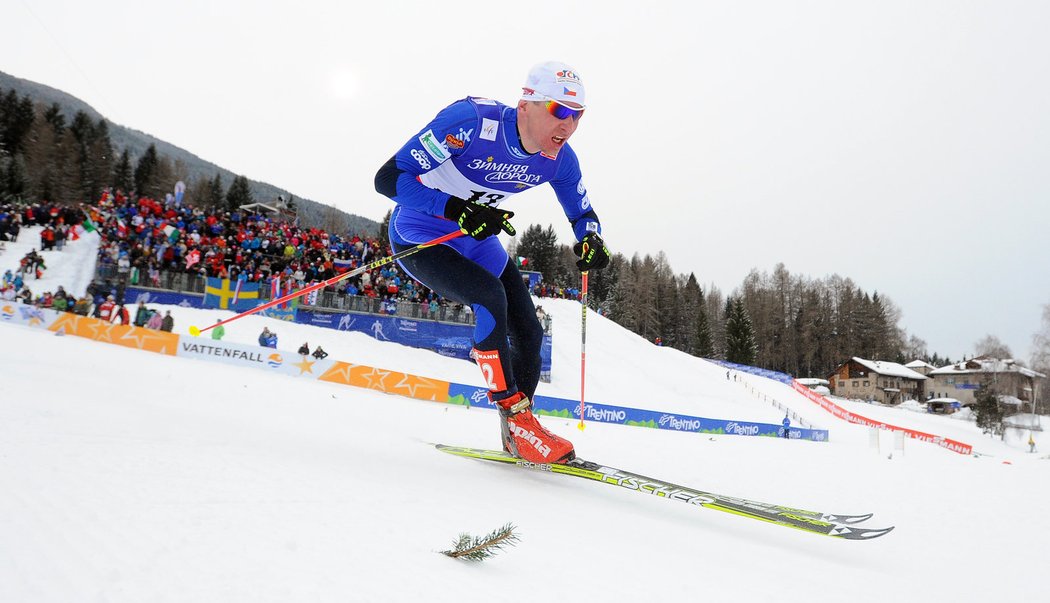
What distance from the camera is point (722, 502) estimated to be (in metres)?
2.92

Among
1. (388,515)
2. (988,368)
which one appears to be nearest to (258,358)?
(388,515)

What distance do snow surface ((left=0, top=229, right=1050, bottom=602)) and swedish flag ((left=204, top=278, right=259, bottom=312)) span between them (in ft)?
53.5

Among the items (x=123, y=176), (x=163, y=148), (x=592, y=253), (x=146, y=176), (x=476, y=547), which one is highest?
(x=163, y=148)

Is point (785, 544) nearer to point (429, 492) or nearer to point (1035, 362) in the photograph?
point (429, 492)

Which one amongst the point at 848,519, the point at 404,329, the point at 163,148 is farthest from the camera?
the point at 163,148

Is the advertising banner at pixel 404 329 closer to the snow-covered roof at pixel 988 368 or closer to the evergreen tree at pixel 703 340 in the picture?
the evergreen tree at pixel 703 340

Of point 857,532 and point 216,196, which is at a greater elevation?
point 216,196

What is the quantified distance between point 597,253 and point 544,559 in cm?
265

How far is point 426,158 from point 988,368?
248 feet

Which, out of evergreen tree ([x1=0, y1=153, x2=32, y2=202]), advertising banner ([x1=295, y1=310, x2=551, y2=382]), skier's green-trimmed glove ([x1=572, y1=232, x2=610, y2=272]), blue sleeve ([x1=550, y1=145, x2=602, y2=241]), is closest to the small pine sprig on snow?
skier's green-trimmed glove ([x1=572, y1=232, x2=610, y2=272])

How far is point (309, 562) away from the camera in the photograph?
1.29 m

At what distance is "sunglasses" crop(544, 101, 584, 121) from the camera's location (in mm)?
3415

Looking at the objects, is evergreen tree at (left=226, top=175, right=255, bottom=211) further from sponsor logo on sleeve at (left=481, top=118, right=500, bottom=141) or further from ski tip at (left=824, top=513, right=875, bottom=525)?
ski tip at (left=824, top=513, right=875, bottom=525)

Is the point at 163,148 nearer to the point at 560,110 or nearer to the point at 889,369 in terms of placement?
the point at 889,369
